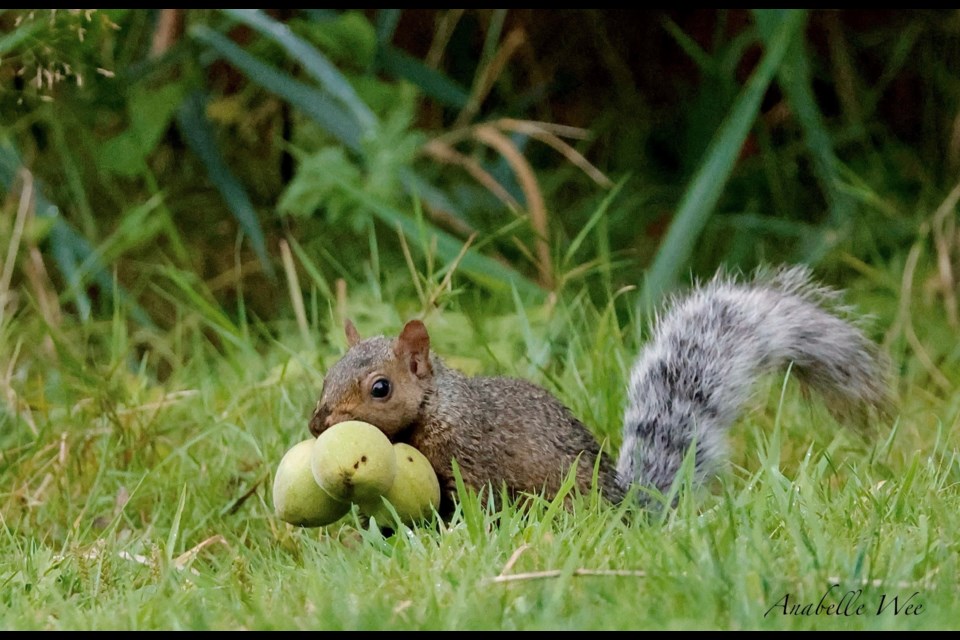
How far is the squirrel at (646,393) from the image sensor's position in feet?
10.0

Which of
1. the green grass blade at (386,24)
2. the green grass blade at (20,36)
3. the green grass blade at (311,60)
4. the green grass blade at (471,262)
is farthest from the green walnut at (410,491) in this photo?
the green grass blade at (386,24)

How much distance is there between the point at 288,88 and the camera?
4.87m

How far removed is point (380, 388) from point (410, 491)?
0.27 m

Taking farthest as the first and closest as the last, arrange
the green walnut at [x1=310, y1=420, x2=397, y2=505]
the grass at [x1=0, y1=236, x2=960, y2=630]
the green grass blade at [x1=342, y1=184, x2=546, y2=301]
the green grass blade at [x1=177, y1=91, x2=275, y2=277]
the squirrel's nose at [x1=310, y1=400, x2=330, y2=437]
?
the green grass blade at [x1=177, y1=91, x2=275, y2=277], the green grass blade at [x1=342, y1=184, x2=546, y2=301], the squirrel's nose at [x1=310, y1=400, x2=330, y2=437], the green walnut at [x1=310, y1=420, x2=397, y2=505], the grass at [x1=0, y1=236, x2=960, y2=630]

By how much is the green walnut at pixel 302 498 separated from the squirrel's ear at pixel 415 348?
33 centimetres

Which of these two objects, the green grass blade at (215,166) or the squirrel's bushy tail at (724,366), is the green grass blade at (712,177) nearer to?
the squirrel's bushy tail at (724,366)

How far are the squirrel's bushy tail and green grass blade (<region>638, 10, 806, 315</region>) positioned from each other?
42.2 inches

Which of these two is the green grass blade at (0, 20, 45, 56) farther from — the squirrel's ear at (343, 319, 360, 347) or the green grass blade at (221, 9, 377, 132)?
the squirrel's ear at (343, 319, 360, 347)

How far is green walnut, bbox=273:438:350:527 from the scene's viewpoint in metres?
2.86

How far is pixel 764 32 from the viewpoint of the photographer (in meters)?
4.84

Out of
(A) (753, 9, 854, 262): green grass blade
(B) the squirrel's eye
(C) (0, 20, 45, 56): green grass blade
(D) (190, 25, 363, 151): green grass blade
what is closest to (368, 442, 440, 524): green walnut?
(B) the squirrel's eye

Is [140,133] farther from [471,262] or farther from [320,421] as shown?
[320,421]

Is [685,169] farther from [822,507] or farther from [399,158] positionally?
[822,507]

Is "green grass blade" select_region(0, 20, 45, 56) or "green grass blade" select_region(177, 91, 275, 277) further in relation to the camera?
"green grass blade" select_region(177, 91, 275, 277)
